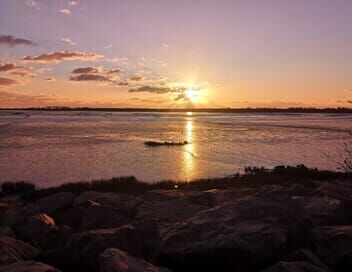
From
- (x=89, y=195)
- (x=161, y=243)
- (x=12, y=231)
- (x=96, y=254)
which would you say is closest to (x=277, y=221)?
(x=161, y=243)

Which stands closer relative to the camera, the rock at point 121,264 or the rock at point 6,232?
the rock at point 121,264

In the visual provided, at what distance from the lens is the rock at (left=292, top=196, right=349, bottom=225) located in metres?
8.08

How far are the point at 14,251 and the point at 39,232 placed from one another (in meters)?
1.85

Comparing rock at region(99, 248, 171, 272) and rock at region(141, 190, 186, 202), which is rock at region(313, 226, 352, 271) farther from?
rock at region(141, 190, 186, 202)

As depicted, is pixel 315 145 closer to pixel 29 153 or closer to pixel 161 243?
pixel 29 153

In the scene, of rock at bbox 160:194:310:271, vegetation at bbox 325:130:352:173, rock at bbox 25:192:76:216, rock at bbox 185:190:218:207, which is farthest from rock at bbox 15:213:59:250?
vegetation at bbox 325:130:352:173

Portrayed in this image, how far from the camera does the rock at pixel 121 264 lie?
6.05 metres

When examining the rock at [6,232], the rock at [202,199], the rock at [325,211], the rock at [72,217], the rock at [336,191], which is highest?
the rock at [325,211]

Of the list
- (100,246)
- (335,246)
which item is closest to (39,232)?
(100,246)

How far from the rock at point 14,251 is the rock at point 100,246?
1.47 feet

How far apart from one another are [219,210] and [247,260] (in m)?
1.34

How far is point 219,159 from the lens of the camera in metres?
30.4

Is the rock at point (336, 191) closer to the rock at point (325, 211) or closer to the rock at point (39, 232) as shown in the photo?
the rock at point (325, 211)

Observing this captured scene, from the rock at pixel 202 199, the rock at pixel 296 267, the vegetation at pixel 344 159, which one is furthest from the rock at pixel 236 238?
the vegetation at pixel 344 159
